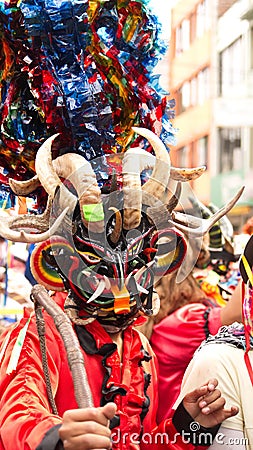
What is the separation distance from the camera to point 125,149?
2.80 meters

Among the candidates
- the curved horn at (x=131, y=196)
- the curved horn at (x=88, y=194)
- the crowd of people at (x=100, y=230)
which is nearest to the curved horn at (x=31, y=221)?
the crowd of people at (x=100, y=230)

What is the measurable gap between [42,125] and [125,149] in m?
0.28

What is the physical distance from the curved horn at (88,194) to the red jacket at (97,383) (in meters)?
0.33

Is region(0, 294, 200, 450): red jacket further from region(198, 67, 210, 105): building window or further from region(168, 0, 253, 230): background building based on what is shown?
region(198, 67, 210, 105): building window

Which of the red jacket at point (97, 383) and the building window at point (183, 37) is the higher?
the building window at point (183, 37)

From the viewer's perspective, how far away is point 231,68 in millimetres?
22172

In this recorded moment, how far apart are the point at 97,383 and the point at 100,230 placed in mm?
454

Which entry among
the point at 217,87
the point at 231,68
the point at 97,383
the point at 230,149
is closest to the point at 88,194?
the point at 97,383

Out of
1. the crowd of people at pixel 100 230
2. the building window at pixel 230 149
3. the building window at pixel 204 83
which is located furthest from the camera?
the building window at pixel 204 83

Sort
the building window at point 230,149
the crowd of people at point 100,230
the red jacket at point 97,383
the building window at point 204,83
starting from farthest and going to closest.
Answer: the building window at point 204,83 < the building window at point 230,149 < the crowd of people at point 100,230 < the red jacket at point 97,383

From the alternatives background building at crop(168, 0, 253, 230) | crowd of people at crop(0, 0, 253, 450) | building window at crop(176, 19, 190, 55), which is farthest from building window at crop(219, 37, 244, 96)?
crowd of people at crop(0, 0, 253, 450)

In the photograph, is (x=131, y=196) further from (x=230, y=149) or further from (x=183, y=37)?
(x=183, y=37)

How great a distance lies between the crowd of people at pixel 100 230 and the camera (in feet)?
7.75

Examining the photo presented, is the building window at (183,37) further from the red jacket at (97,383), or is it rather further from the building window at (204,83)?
the red jacket at (97,383)
